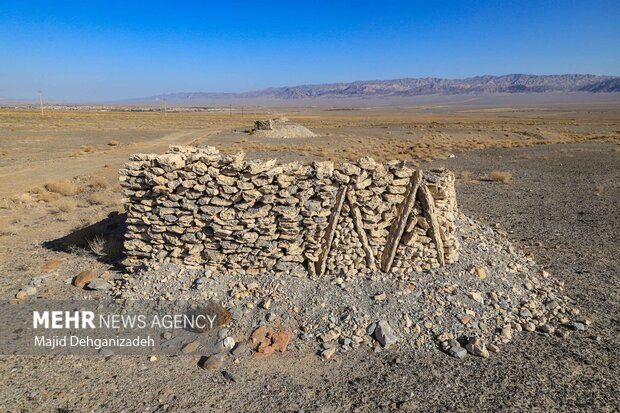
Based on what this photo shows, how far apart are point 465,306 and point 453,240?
150 cm

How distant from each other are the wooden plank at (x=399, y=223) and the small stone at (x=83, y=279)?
18.6 feet

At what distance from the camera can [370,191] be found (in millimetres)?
7070

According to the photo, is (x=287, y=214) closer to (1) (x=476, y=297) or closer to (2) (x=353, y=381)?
(2) (x=353, y=381)

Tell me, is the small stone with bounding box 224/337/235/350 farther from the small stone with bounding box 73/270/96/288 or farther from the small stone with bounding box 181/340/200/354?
the small stone with bounding box 73/270/96/288

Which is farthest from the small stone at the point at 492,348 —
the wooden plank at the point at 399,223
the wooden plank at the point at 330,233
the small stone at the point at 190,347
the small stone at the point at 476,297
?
the small stone at the point at 190,347

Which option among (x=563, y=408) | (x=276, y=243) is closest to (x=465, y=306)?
(x=563, y=408)

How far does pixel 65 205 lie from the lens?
13070 mm

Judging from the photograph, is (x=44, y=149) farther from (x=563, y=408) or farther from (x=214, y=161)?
Result: (x=563, y=408)

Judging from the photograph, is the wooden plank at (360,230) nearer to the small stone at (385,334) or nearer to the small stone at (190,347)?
the small stone at (385,334)

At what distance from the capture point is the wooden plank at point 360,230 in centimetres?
699

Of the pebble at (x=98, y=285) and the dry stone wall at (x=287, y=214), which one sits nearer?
the dry stone wall at (x=287, y=214)

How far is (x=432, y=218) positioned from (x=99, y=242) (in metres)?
7.35

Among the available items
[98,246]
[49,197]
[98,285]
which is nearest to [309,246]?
[98,285]

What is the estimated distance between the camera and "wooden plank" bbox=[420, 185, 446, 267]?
7098 millimetres
